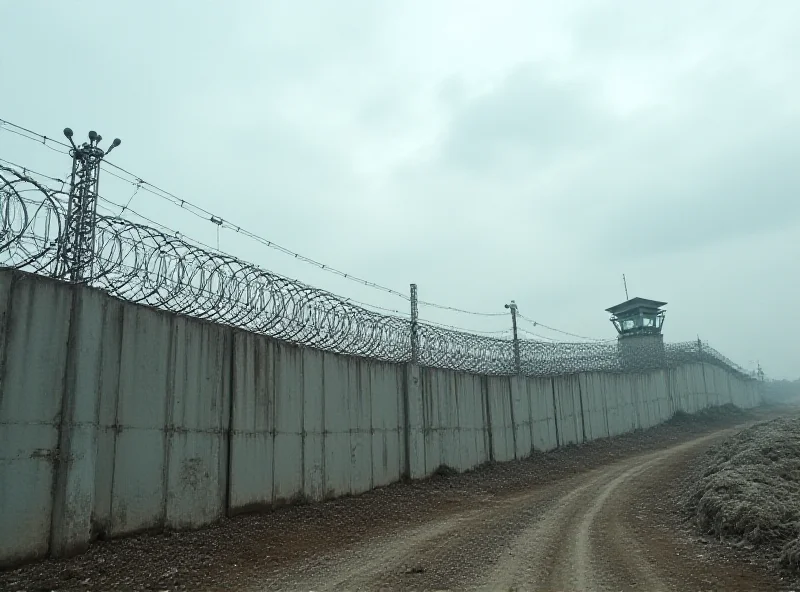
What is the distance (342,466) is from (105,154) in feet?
24.1

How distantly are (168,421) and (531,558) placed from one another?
5526mm

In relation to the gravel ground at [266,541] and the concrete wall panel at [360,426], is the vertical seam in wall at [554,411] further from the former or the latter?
the concrete wall panel at [360,426]

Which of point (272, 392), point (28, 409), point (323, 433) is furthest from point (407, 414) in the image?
point (28, 409)

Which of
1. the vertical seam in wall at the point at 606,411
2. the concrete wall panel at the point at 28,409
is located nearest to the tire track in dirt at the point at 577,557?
the concrete wall panel at the point at 28,409

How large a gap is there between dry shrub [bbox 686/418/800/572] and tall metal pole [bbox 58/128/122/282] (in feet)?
31.3

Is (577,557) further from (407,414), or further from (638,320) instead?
(638,320)

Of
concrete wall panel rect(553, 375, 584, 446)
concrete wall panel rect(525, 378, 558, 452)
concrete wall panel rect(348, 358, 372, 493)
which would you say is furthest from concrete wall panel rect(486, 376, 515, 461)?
concrete wall panel rect(348, 358, 372, 493)

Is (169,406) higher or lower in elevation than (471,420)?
higher

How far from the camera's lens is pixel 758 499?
9484mm

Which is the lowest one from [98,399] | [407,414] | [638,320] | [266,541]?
[266,541]

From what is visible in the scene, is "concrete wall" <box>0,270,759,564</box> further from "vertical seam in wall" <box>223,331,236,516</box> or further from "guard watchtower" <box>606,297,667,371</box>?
"guard watchtower" <box>606,297,667,371</box>

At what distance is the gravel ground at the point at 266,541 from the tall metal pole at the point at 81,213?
3462 mm

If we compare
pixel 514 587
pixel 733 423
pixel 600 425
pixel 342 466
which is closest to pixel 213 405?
pixel 342 466

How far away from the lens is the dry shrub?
8211 mm
